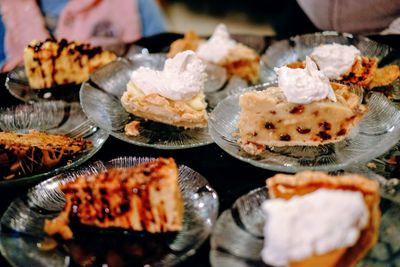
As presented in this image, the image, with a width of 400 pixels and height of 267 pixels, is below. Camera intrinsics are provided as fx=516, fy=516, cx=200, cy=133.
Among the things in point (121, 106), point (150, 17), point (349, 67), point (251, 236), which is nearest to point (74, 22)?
point (150, 17)

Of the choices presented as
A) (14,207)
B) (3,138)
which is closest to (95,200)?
(14,207)

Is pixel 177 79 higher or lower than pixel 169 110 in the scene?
higher

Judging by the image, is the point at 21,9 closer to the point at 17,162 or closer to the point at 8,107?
the point at 8,107

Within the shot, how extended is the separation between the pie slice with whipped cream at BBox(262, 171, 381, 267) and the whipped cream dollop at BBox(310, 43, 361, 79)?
122 centimetres

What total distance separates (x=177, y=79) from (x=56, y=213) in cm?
98

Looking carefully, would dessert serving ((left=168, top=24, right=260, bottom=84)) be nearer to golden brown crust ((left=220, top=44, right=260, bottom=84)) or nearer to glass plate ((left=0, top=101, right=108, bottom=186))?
golden brown crust ((left=220, top=44, right=260, bottom=84))

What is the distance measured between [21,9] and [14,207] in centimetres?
293

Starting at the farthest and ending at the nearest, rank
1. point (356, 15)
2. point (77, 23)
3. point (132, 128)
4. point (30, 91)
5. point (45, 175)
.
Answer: point (77, 23), point (356, 15), point (30, 91), point (132, 128), point (45, 175)

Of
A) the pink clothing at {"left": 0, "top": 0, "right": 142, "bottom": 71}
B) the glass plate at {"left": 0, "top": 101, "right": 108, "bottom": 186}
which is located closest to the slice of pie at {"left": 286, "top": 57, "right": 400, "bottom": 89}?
the glass plate at {"left": 0, "top": 101, "right": 108, "bottom": 186}

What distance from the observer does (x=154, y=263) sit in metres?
1.96

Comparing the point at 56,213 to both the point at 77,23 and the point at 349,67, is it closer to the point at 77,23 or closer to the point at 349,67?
the point at 349,67

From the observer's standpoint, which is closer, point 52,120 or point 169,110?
point 169,110

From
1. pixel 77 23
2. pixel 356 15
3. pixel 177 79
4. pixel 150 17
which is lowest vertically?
pixel 150 17

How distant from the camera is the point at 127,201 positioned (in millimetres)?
2111
